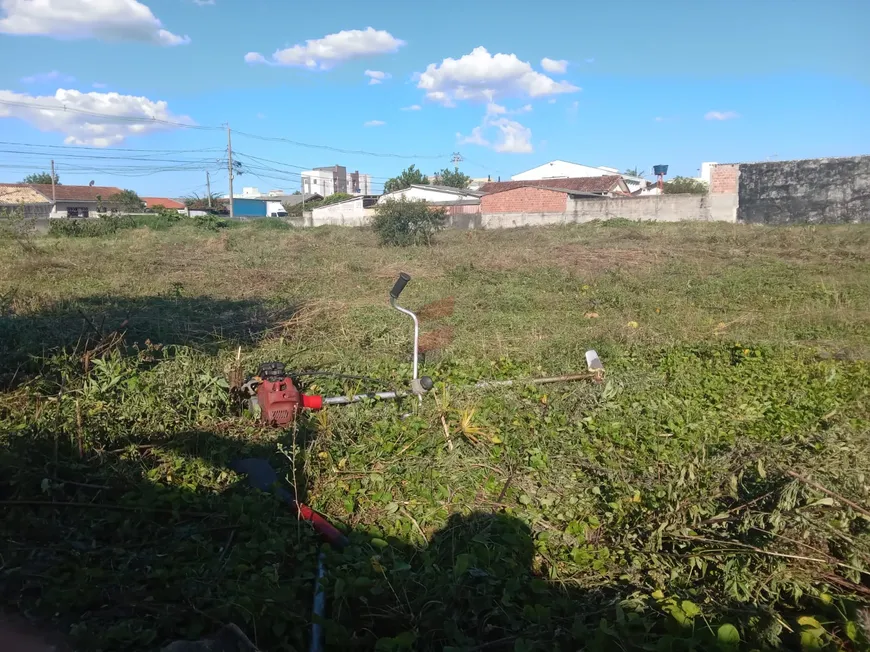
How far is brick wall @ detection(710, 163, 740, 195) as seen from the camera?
25.6 m

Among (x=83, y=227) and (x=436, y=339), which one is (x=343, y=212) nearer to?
(x=83, y=227)

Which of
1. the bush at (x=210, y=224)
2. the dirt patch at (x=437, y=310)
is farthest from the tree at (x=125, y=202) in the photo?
the dirt patch at (x=437, y=310)

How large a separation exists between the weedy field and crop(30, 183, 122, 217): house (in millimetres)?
43825

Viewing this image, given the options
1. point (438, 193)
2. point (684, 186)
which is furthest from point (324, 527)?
point (684, 186)

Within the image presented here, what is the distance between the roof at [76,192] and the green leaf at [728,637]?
5077 cm

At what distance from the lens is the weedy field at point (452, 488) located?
222cm

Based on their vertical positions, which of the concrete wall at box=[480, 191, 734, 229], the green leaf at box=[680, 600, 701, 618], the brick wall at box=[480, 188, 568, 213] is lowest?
the green leaf at box=[680, 600, 701, 618]

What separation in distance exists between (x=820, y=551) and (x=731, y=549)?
0.34 m

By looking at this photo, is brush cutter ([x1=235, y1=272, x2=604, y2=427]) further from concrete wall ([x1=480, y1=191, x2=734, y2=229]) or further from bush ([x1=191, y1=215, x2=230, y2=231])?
concrete wall ([x1=480, y1=191, x2=734, y2=229])

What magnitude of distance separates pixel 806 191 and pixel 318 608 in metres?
27.9

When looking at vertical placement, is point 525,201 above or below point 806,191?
above

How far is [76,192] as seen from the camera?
1863 inches

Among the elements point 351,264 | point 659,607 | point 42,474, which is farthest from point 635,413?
point 351,264

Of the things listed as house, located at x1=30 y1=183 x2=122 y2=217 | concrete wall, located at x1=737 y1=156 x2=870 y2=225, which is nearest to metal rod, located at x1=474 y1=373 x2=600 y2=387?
concrete wall, located at x1=737 y1=156 x2=870 y2=225
